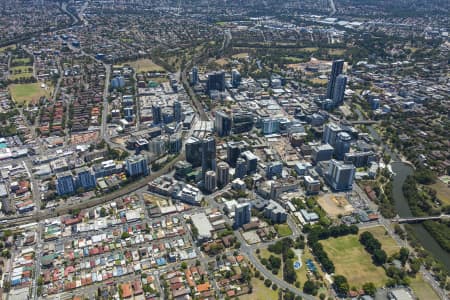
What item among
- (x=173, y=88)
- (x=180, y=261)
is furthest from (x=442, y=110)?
(x=180, y=261)

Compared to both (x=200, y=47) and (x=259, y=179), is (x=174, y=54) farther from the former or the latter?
(x=259, y=179)

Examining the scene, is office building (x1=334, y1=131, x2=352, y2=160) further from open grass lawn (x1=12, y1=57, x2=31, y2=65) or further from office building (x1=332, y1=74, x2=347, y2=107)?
open grass lawn (x1=12, y1=57, x2=31, y2=65)

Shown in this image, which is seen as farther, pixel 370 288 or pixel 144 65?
pixel 144 65

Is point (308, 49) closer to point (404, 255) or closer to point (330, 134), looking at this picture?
point (330, 134)

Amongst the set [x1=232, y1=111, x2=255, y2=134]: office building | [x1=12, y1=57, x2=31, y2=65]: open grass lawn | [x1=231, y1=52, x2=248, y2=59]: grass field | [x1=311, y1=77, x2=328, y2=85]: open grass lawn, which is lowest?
[x1=232, y1=111, x2=255, y2=134]: office building

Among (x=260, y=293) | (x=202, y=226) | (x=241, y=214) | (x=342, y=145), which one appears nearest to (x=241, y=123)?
(x=342, y=145)

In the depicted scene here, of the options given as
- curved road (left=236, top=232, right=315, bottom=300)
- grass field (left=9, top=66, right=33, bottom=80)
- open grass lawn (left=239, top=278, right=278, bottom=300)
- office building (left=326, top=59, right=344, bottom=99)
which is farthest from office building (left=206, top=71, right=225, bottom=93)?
open grass lawn (left=239, top=278, right=278, bottom=300)

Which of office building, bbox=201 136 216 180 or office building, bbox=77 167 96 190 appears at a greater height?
office building, bbox=201 136 216 180
